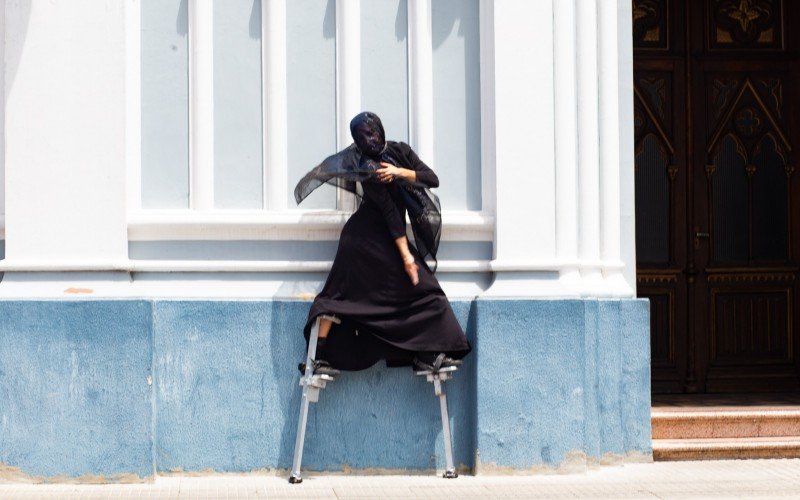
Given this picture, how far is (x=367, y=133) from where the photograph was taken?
9578 mm

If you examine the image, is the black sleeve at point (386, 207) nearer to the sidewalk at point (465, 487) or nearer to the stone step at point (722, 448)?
the sidewalk at point (465, 487)

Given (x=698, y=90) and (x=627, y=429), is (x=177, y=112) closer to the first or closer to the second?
(x=627, y=429)

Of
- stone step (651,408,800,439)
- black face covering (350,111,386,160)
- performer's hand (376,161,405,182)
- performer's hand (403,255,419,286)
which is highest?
black face covering (350,111,386,160)

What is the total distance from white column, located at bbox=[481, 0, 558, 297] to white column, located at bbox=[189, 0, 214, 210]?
184cm

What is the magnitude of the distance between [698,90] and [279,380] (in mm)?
5068

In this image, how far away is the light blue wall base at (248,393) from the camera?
9336mm

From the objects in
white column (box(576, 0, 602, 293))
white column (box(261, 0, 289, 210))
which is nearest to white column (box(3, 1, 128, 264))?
white column (box(261, 0, 289, 210))

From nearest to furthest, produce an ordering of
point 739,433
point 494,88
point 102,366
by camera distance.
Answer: point 102,366
point 494,88
point 739,433

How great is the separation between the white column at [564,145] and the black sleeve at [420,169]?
0.91 metres

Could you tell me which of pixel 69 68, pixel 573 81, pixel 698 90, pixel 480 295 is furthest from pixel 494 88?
pixel 698 90

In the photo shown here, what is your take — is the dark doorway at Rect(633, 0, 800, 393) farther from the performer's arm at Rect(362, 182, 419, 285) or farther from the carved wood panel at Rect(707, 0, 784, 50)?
the performer's arm at Rect(362, 182, 419, 285)

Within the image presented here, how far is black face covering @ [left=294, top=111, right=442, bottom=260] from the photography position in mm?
9578

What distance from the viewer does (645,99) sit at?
1284 centimetres

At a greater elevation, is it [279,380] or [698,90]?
[698,90]
